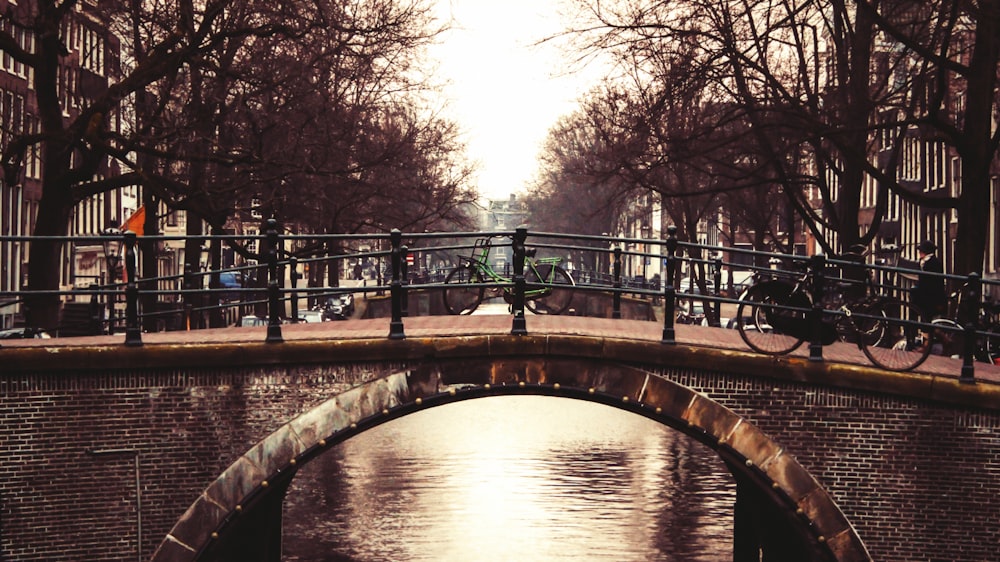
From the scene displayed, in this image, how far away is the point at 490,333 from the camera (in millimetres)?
12734

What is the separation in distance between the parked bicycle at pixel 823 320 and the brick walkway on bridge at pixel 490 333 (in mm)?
147

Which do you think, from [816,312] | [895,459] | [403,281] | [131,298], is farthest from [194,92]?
[895,459]

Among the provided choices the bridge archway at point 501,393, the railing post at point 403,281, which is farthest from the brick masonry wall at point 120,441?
the railing post at point 403,281

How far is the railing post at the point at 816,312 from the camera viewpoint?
12.3m

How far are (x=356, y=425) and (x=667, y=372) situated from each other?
8.27ft

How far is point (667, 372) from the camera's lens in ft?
41.4

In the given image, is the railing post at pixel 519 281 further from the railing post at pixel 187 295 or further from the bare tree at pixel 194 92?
the bare tree at pixel 194 92

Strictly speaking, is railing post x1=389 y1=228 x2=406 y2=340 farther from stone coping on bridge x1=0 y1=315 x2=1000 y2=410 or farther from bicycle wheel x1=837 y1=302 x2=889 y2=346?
bicycle wheel x1=837 y1=302 x2=889 y2=346

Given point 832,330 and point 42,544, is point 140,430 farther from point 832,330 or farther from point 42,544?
point 832,330

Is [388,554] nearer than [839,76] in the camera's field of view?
Yes

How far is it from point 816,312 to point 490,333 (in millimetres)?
2602

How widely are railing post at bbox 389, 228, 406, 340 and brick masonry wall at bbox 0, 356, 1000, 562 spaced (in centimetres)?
28

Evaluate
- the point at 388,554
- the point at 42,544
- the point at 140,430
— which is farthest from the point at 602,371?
the point at 388,554

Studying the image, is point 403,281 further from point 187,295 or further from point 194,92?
point 194,92
